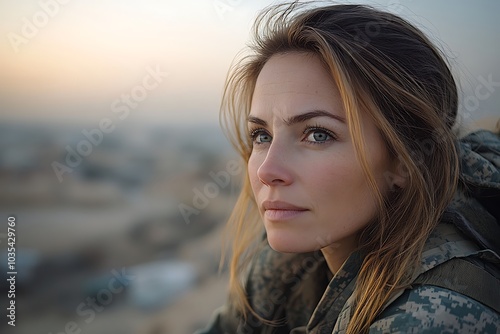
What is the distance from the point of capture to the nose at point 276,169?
1.06m

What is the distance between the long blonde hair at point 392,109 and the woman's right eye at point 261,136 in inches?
8.0

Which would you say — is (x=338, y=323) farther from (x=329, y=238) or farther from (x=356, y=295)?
(x=329, y=238)

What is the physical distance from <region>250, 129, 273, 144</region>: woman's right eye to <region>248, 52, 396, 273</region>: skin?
79mm

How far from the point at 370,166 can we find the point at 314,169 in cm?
12

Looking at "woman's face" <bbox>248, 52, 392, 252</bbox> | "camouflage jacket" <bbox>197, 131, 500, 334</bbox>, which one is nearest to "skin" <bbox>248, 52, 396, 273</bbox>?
"woman's face" <bbox>248, 52, 392, 252</bbox>

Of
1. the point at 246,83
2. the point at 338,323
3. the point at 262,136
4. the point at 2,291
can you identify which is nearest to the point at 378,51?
the point at 262,136

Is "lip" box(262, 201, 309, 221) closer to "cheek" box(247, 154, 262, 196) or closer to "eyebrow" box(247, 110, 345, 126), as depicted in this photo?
"cheek" box(247, 154, 262, 196)

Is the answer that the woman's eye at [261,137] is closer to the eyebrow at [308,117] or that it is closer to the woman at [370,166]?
the woman at [370,166]

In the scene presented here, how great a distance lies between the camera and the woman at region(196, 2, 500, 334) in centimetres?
102

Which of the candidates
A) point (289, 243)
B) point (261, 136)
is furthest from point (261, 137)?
point (289, 243)

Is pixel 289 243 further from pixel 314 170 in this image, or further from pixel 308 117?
pixel 308 117

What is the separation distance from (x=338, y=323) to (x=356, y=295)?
0.22 ft

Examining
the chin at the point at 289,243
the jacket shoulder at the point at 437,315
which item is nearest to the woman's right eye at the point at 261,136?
the chin at the point at 289,243

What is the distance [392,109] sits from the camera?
1.12 metres
